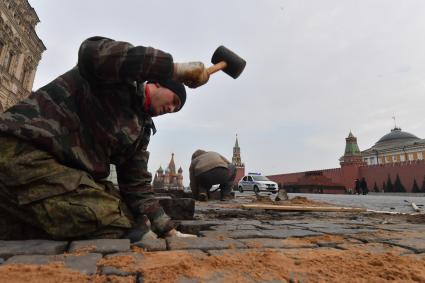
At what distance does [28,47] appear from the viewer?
23469mm

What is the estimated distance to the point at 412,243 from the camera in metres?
1.96

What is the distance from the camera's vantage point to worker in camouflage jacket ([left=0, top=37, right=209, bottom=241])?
170 cm

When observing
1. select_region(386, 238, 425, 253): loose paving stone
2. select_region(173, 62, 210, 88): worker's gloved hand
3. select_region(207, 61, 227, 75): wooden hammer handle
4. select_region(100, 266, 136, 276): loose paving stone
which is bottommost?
select_region(100, 266, 136, 276): loose paving stone

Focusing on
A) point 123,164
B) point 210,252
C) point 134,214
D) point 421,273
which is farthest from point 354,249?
point 123,164

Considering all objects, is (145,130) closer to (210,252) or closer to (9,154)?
(9,154)

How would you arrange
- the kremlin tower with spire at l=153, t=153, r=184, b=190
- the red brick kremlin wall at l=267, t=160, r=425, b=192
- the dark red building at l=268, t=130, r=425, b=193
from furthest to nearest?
the kremlin tower with spire at l=153, t=153, r=184, b=190 → the dark red building at l=268, t=130, r=425, b=193 → the red brick kremlin wall at l=267, t=160, r=425, b=192

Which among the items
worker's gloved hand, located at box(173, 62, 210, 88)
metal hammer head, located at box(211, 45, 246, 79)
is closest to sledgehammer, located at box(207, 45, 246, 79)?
metal hammer head, located at box(211, 45, 246, 79)

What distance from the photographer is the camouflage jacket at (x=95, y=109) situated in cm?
167

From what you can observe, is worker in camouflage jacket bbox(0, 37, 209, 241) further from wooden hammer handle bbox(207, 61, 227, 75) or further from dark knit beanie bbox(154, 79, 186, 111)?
wooden hammer handle bbox(207, 61, 227, 75)

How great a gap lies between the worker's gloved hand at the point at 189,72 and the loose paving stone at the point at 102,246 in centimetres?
101

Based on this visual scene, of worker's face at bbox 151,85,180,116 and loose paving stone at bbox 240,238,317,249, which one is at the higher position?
worker's face at bbox 151,85,180,116

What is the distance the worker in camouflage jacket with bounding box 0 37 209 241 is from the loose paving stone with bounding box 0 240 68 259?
0.09 meters

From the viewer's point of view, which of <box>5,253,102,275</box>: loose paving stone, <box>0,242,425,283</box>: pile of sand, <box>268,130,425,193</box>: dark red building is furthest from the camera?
<box>268,130,425,193</box>: dark red building

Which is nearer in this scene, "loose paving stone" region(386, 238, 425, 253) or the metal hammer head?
"loose paving stone" region(386, 238, 425, 253)
